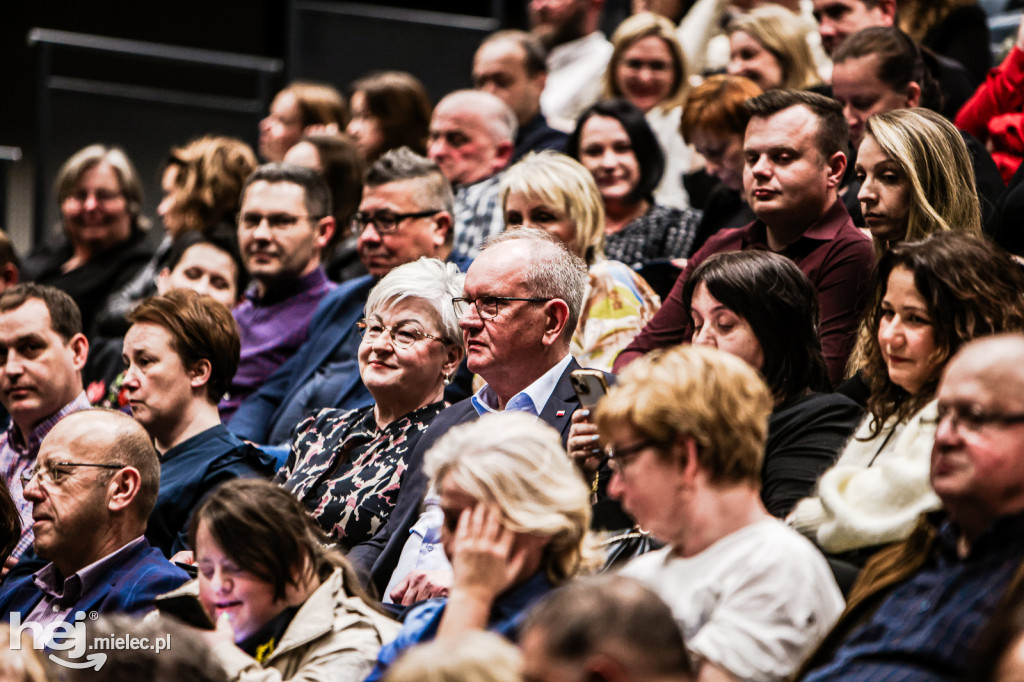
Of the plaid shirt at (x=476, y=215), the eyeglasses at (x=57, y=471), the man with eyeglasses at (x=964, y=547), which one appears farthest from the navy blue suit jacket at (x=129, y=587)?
the plaid shirt at (x=476, y=215)

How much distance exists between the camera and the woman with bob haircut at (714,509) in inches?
77.5

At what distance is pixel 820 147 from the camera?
11.5 feet

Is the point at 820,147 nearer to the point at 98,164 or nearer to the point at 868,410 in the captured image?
the point at 868,410

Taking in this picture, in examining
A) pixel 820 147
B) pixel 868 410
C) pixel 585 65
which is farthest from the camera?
pixel 585 65

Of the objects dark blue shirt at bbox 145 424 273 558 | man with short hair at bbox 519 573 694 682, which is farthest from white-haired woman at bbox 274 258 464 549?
man with short hair at bbox 519 573 694 682

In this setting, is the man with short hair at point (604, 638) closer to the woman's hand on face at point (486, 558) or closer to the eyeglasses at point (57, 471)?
the woman's hand on face at point (486, 558)

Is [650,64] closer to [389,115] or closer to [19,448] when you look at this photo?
[389,115]

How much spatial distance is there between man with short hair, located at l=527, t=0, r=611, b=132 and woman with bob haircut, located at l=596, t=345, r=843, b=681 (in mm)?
4287

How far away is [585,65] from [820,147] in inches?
123

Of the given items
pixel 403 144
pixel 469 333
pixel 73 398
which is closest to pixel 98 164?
pixel 403 144

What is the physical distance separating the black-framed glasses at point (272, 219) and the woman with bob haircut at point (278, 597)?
7.43ft

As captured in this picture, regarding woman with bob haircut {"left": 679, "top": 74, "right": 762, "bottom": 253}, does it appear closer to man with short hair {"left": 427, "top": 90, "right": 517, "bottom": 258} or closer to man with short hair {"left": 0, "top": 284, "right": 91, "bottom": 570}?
man with short hair {"left": 427, "top": 90, "right": 517, "bottom": 258}

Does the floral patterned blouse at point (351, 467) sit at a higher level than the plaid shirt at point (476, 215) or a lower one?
lower

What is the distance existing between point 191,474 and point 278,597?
119cm
